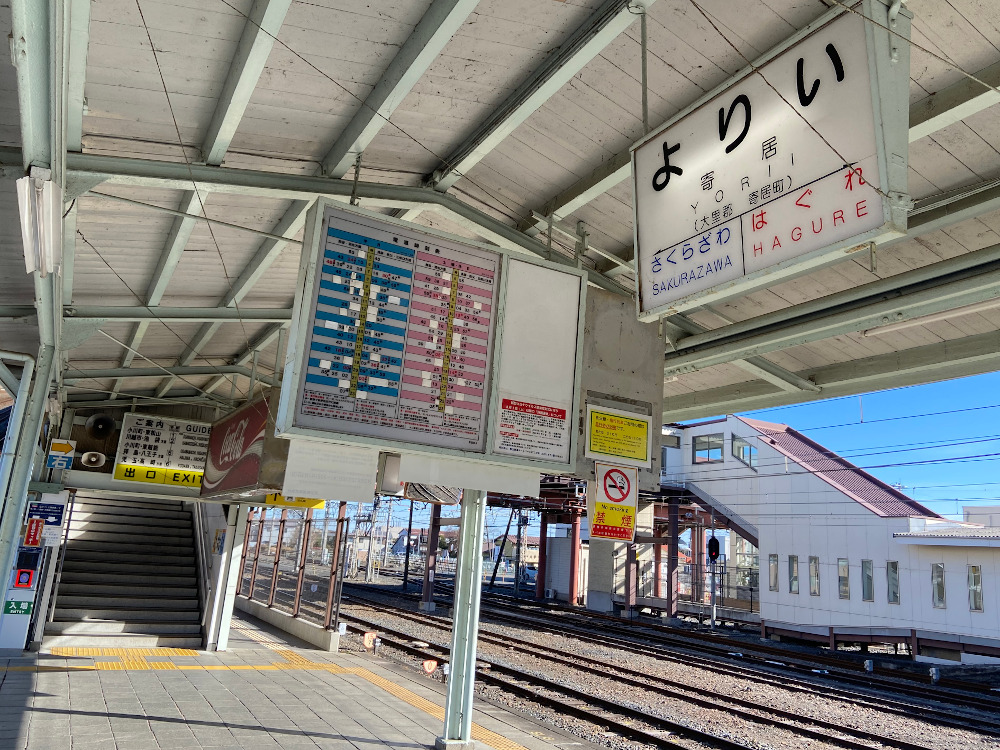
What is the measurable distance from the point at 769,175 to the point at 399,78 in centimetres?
225

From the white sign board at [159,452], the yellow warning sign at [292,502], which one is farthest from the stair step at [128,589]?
the yellow warning sign at [292,502]

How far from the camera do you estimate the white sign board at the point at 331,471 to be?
4.40 m

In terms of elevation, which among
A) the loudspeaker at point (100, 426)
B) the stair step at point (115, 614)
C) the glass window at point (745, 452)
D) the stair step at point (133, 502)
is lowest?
the stair step at point (115, 614)

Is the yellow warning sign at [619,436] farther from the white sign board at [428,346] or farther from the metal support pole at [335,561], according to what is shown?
the metal support pole at [335,561]

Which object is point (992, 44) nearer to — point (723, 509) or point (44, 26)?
point (44, 26)

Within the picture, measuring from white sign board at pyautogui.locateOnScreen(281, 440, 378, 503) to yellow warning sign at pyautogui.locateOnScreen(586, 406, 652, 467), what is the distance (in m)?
1.91

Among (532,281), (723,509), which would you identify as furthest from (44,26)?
(723,509)

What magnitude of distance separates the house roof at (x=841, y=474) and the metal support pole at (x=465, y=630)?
20.7 metres

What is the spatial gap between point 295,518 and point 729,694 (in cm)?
1078

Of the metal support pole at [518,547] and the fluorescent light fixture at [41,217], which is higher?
the fluorescent light fixture at [41,217]

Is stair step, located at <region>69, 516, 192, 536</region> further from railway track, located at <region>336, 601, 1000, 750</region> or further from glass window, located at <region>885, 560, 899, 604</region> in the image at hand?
glass window, located at <region>885, 560, 899, 604</region>

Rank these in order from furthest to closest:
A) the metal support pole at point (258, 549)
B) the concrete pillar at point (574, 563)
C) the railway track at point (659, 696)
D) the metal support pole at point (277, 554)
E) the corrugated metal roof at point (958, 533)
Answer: the concrete pillar at point (574, 563) → the corrugated metal roof at point (958, 533) → the metal support pole at point (258, 549) → the metal support pole at point (277, 554) → the railway track at point (659, 696)

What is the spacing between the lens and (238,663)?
39.7 feet

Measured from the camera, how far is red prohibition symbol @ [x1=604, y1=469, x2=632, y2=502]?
226 inches
